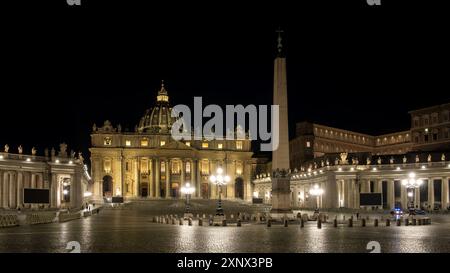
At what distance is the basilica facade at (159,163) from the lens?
526 ft

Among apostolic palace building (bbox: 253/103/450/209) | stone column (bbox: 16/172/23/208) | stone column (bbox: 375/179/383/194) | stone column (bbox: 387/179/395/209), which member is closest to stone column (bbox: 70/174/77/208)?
stone column (bbox: 16/172/23/208)

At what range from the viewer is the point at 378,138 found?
15775 cm

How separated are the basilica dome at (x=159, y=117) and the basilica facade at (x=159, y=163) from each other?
2.29 meters

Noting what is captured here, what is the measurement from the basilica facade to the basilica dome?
90.0 inches

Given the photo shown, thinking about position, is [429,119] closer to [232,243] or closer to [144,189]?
[144,189]

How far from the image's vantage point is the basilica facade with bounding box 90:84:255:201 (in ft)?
526

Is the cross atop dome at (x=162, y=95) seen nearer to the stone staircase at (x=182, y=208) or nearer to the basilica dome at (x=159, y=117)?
the basilica dome at (x=159, y=117)

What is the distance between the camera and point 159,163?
164 m

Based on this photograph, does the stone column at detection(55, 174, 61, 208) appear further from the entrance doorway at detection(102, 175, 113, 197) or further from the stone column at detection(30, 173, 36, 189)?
the entrance doorway at detection(102, 175, 113, 197)

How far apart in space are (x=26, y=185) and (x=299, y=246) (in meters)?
72.3

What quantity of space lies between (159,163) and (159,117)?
825 inches
